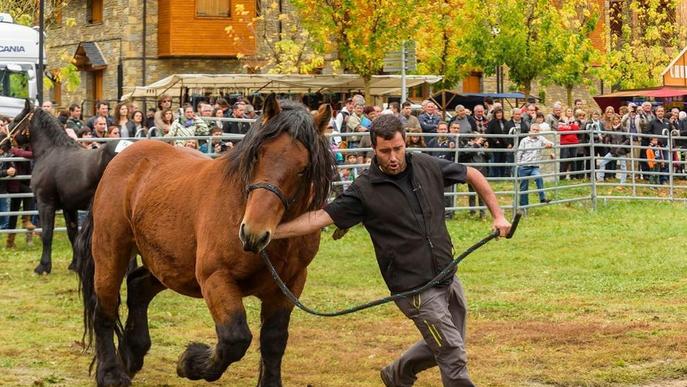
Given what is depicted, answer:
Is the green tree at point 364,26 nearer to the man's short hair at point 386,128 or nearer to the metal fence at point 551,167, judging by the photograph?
the metal fence at point 551,167

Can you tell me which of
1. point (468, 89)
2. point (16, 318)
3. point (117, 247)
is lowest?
point (16, 318)

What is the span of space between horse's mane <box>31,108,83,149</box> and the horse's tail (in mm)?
7089

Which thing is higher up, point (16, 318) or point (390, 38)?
point (390, 38)

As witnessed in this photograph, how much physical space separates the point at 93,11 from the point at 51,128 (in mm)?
26954

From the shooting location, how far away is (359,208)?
6.71 metres

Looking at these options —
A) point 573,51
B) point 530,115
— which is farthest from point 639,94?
point 530,115

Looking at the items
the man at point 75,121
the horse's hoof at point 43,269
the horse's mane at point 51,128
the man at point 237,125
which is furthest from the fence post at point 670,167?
the horse's hoof at point 43,269

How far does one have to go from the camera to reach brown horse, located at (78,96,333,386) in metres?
6.73

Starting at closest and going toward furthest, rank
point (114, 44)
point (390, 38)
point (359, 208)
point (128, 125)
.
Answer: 1. point (359, 208)
2. point (128, 125)
3. point (390, 38)
4. point (114, 44)

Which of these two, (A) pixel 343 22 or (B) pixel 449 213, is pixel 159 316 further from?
(A) pixel 343 22

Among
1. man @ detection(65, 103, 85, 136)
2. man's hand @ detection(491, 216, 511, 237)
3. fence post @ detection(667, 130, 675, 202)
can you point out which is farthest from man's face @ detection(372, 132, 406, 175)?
fence post @ detection(667, 130, 675, 202)

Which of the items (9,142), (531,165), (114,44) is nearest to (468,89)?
(114,44)

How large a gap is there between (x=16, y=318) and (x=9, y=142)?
587 centimetres

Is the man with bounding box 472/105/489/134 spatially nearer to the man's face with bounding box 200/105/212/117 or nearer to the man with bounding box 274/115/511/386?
the man's face with bounding box 200/105/212/117
